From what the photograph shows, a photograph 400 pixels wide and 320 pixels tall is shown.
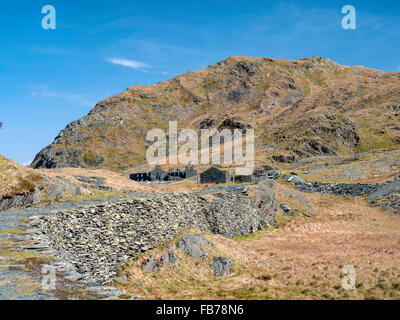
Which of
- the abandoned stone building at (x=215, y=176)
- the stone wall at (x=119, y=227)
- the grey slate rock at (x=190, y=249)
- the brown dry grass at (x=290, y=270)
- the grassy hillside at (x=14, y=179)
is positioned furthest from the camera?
the abandoned stone building at (x=215, y=176)

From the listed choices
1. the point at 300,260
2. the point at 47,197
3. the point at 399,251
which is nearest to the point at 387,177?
the point at 399,251

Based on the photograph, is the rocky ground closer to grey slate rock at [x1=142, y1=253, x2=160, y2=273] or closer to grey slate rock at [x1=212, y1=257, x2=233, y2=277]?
grey slate rock at [x1=142, y1=253, x2=160, y2=273]

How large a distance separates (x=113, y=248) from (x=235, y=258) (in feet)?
32.9

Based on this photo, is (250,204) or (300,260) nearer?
(300,260)

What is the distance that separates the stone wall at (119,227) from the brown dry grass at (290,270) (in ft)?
4.08

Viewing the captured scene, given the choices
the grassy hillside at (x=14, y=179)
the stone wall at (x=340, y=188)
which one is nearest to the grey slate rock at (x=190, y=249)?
the grassy hillside at (x=14, y=179)

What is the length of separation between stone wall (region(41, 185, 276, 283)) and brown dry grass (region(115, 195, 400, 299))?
1.24 m

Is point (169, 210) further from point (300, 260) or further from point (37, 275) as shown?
point (37, 275)

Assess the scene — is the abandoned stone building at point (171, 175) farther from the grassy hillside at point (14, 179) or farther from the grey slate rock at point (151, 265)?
the grey slate rock at point (151, 265)

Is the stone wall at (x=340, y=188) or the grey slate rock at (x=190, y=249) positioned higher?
the stone wall at (x=340, y=188)

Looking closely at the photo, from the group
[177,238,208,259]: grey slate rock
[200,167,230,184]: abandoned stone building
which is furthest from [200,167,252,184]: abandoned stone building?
[177,238,208,259]: grey slate rock

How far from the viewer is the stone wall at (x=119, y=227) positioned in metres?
16.4
